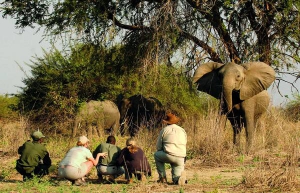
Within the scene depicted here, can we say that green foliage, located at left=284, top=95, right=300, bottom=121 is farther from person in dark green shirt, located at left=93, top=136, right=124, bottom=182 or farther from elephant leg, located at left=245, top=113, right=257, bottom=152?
person in dark green shirt, located at left=93, top=136, right=124, bottom=182

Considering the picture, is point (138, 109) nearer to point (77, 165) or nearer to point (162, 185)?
point (77, 165)

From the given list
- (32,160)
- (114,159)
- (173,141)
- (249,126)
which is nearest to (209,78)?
(249,126)

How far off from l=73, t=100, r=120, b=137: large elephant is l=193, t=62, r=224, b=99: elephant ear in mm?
4620

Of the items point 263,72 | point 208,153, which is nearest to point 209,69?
point 263,72

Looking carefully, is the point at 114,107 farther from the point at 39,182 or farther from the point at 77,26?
the point at 39,182

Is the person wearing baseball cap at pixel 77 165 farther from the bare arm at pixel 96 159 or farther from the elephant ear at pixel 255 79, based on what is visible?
the elephant ear at pixel 255 79

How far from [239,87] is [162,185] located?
288 inches

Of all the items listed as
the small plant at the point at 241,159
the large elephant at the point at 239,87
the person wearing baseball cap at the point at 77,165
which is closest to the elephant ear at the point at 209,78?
the large elephant at the point at 239,87

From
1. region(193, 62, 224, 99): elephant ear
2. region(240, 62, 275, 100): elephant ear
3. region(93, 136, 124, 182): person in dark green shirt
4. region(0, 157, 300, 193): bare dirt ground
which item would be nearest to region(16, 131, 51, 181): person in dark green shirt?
region(0, 157, 300, 193): bare dirt ground

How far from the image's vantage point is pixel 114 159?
11445 mm

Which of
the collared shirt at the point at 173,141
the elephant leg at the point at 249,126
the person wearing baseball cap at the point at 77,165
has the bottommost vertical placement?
the person wearing baseball cap at the point at 77,165

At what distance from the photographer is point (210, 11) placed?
19453mm

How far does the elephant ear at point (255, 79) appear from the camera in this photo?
17141 mm

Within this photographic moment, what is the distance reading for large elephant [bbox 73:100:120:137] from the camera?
69.6 ft
